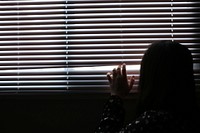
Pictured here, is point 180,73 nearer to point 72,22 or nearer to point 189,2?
point 189,2

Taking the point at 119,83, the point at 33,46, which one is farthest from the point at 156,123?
the point at 33,46

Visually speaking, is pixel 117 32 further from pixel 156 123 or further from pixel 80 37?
pixel 156 123

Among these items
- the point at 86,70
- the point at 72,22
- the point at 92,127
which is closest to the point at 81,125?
the point at 92,127

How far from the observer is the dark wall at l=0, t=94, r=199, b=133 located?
1609 millimetres

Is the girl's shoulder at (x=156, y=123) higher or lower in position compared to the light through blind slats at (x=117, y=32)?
lower

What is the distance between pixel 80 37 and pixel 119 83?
13.1 inches

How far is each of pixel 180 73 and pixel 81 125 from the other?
657mm

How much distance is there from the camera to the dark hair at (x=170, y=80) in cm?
117

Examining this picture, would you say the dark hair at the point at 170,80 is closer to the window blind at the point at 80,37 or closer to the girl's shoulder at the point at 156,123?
the girl's shoulder at the point at 156,123

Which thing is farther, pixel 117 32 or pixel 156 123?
pixel 117 32

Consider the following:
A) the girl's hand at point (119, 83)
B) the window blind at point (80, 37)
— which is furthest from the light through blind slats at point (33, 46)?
the girl's hand at point (119, 83)

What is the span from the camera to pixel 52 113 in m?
1.62

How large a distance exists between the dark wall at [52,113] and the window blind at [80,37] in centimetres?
5

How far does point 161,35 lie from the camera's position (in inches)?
61.7
